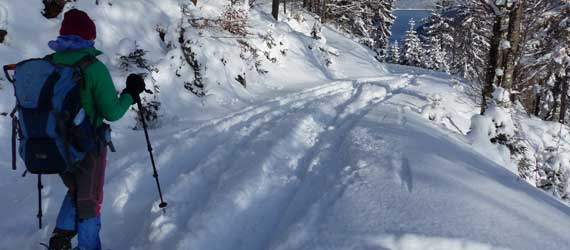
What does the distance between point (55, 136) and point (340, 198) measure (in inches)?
105

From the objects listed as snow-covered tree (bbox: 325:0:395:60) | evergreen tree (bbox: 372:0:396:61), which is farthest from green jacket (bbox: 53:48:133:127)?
evergreen tree (bbox: 372:0:396:61)

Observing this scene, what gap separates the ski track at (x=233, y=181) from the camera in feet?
13.2

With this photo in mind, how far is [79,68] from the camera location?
9.71 feet

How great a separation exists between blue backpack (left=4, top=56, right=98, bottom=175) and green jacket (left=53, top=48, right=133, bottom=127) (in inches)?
1.9

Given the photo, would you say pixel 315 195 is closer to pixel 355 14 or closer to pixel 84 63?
pixel 84 63

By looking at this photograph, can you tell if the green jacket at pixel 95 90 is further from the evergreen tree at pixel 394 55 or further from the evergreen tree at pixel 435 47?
the evergreen tree at pixel 394 55

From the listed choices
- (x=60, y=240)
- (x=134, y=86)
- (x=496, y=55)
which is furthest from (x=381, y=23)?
(x=60, y=240)

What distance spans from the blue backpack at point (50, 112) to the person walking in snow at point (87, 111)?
0.27 feet

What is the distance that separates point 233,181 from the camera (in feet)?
16.4

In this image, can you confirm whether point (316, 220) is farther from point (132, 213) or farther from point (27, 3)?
point (27, 3)

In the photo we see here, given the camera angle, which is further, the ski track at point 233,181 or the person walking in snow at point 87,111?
the ski track at point 233,181

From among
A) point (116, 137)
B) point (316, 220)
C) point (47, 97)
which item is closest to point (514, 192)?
point (316, 220)

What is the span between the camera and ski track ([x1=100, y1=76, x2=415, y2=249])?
4.01 m

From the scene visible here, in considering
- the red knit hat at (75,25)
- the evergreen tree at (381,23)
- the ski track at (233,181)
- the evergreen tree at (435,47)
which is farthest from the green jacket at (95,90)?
the evergreen tree at (435,47)
